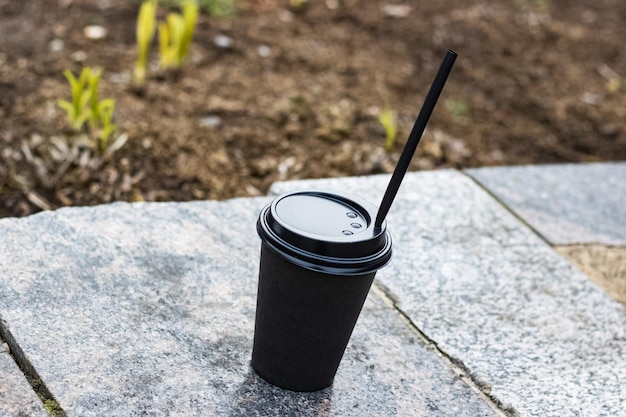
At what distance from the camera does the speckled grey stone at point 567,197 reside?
10.8 feet

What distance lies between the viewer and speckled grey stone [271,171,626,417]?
2404mm

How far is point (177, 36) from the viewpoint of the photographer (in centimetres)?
375

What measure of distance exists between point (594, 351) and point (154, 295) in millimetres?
1378

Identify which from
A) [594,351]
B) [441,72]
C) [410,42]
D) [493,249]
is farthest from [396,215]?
[410,42]

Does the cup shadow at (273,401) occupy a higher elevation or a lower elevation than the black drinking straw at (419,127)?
lower

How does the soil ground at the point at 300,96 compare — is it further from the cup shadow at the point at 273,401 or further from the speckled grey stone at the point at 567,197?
the cup shadow at the point at 273,401

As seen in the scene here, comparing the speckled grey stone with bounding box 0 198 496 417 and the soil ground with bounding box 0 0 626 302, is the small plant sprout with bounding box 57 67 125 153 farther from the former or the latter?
the speckled grey stone with bounding box 0 198 496 417

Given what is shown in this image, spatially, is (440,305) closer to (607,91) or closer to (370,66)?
(370,66)

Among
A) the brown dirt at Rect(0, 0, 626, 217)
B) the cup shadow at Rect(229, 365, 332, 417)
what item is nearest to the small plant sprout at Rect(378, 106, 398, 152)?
the brown dirt at Rect(0, 0, 626, 217)

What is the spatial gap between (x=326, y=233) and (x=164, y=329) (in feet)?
2.07

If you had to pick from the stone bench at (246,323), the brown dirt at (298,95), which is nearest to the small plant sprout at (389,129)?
the brown dirt at (298,95)

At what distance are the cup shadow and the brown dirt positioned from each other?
46.4 inches

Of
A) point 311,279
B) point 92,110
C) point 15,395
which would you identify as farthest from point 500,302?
point 92,110

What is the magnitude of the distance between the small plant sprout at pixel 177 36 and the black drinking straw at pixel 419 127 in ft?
6.57
